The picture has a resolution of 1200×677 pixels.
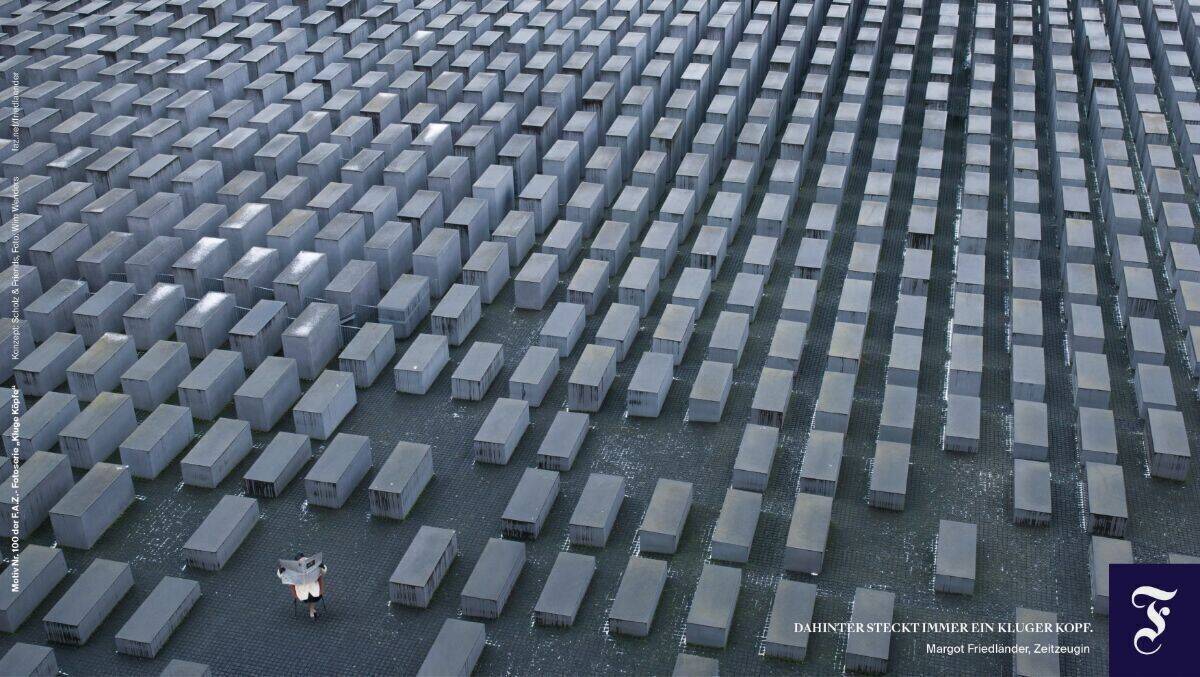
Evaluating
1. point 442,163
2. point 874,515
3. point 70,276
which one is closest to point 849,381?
point 874,515

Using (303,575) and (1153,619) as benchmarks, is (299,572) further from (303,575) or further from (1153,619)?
(1153,619)

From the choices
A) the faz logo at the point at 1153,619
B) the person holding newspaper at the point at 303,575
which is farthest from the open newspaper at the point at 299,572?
the faz logo at the point at 1153,619

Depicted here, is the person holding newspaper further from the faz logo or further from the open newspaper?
the faz logo

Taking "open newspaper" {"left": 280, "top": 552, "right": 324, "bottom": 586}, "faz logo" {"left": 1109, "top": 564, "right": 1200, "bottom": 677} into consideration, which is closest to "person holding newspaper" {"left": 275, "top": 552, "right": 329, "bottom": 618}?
"open newspaper" {"left": 280, "top": 552, "right": 324, "bottom": 586}

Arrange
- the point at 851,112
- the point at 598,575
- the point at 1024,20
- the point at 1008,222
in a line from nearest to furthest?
the point at 598,575
the point at 1008,222
the point at 851,112
the point at 1024,20

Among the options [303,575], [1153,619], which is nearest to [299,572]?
[303,575]

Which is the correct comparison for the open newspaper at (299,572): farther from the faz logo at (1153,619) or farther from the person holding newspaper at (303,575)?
the faz logo at (1153,619)

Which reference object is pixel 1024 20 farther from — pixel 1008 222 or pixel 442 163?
pixel 442 163

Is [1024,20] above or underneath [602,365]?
underneath
